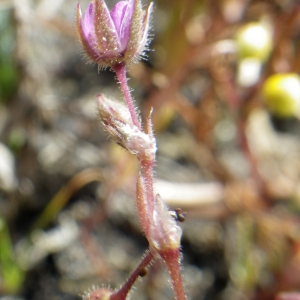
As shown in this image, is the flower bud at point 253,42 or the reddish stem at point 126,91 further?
the flower bud at point 253,42

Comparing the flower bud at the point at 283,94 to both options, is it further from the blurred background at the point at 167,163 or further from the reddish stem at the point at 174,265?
the reddish stem at the point at 174,265

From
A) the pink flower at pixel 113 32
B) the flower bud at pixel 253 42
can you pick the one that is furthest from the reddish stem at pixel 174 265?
the flower bud at pixel 253 42

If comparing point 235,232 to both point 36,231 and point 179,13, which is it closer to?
point 36,231

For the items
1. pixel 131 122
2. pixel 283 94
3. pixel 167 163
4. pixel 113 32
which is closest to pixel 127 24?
pixel 113 32

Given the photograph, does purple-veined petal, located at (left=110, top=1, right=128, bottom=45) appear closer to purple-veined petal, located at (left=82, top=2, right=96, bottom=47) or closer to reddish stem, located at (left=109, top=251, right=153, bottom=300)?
purple-veined petal, located at (left=82, top=2, right=96, bottom=47)

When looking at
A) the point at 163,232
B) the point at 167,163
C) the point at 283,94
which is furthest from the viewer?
the point at 167,163

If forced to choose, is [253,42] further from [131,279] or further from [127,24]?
[131,279]
